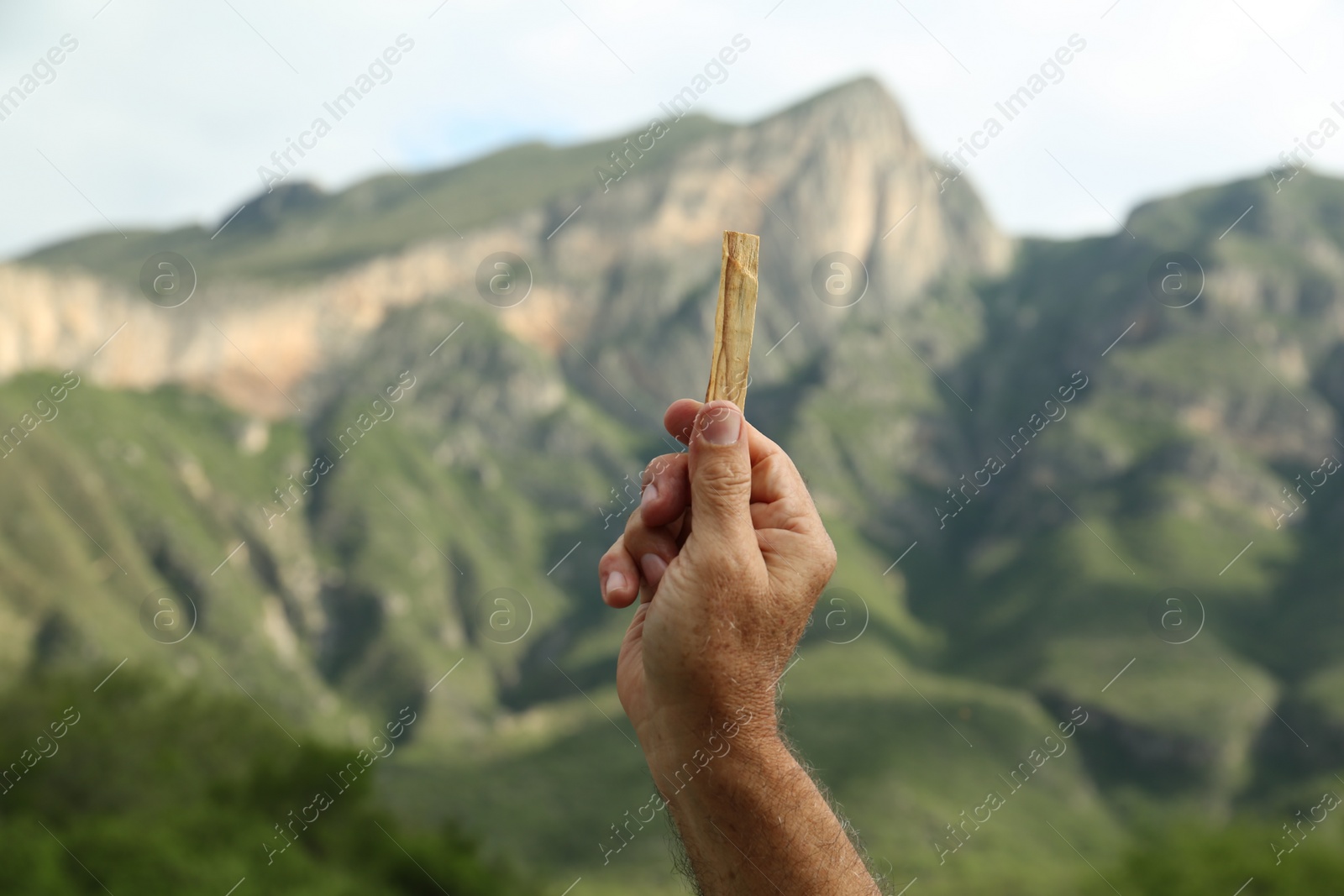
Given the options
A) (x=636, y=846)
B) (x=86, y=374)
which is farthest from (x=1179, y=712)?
(x=86, y=374)

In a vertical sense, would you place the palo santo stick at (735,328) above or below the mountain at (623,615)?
above

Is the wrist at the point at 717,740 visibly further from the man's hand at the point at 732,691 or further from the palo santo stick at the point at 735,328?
the palo santo stick at the point at 735,328

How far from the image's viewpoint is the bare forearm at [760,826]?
10.4ft

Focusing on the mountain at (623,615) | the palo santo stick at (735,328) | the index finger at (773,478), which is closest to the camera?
the index finger at (773,478)

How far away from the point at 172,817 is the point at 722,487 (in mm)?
43301

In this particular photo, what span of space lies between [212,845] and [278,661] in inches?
4997

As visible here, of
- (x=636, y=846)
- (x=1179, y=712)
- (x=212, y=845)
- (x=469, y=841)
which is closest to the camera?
(x=212, y=845)

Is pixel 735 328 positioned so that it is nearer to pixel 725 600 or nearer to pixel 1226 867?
pixel 725 600

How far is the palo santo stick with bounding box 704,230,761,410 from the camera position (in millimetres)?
3713

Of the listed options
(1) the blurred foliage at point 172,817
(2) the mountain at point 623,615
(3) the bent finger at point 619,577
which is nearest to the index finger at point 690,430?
(3) the bent finger at point 619,577

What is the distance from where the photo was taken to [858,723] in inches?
4673

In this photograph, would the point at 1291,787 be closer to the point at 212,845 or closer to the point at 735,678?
the point at 212,845

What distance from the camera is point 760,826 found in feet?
10.4

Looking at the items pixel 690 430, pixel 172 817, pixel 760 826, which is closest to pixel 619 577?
pixel 690 430
